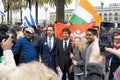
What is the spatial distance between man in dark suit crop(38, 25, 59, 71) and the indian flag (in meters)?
2.59

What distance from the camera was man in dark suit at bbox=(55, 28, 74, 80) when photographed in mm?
9547

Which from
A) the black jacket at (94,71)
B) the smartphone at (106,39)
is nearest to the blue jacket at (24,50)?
the black jacket at (94,71)

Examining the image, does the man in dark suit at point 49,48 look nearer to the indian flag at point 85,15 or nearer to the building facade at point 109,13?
the indian flag at point 85,15

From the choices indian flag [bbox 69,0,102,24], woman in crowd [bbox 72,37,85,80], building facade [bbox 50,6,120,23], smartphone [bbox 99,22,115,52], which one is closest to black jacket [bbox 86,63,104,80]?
smartphone [bbox 99,22,115,52]

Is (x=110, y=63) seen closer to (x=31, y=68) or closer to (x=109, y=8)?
(x=31, y=68)

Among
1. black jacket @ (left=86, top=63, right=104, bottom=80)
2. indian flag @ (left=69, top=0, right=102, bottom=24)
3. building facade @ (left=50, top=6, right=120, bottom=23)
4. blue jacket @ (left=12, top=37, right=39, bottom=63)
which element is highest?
indian flag @ (left=69, top=0, right=102, bottom=24)

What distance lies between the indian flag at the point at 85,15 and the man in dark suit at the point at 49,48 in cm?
259

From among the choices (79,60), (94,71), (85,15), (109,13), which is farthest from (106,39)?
(109,13)

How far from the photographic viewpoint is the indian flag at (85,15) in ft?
39.3

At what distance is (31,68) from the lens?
262 cm

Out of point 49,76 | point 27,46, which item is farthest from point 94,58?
point 27,46

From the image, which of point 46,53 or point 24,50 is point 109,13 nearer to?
point 46,53

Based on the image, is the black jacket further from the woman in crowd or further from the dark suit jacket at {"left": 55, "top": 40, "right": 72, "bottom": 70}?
the dark suit jacket at {"left": 55, "top": 40, "right": 72, "bottom": 70}

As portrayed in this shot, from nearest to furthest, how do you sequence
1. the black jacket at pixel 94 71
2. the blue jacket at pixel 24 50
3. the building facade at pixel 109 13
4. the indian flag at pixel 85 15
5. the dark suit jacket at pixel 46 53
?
the black jacket at pixel 94 71
the blue jacket at pixel 24 50
the dark suit jacket at pixel 46 53
the indian flag at pixel 85 15
the building facade at pixel 109 13
